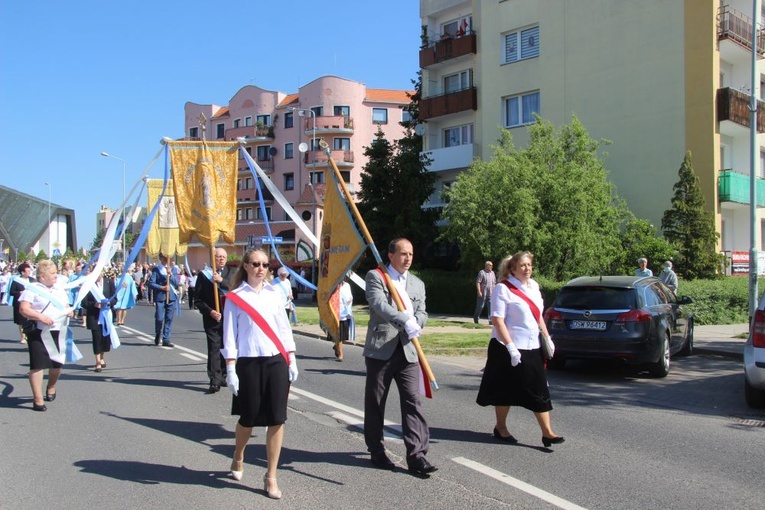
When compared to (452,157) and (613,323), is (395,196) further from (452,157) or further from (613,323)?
(613,323)

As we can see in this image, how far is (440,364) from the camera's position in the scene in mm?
12172

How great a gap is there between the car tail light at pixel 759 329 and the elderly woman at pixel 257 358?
5879 millimetres

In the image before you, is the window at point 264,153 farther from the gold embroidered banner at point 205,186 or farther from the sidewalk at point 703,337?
the gold embroidered banner at point 205,186

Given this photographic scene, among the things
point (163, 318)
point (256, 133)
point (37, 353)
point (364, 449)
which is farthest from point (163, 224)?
point (256, 133)

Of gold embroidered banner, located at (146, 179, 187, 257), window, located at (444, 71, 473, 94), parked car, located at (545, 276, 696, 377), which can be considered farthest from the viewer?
window, located at (444, 71, 473, 94)

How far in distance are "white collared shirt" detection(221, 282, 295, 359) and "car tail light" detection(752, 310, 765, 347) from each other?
5.89 metres

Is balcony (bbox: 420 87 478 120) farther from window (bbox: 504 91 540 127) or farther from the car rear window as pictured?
the car rear window

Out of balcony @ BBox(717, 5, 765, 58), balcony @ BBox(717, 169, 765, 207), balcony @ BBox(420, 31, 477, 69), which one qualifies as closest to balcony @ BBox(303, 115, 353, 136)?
balcony @ BBox(420, 31, 477, 69)

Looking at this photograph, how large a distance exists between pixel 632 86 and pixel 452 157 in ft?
31.1

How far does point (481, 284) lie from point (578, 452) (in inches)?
514

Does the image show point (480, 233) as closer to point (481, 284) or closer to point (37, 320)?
point (481, 284)

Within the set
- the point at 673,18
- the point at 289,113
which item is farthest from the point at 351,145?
the point at 673,18

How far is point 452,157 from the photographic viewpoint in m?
33.0

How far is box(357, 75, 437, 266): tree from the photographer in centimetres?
3045
